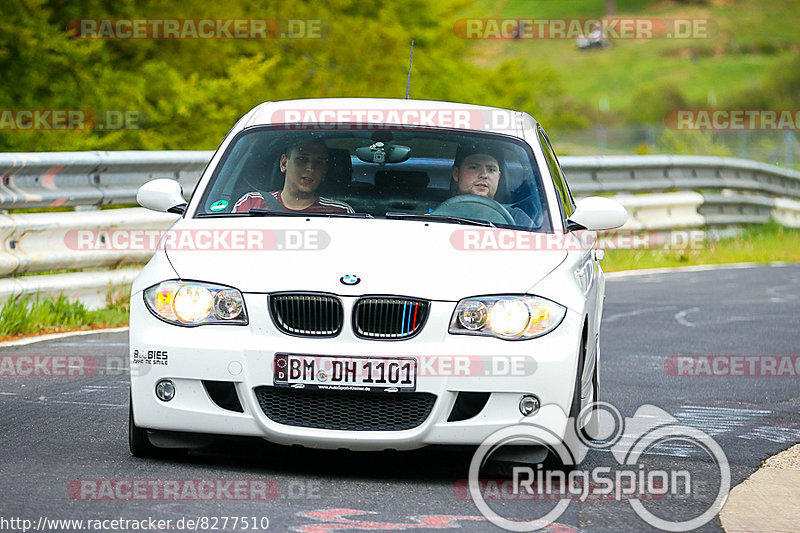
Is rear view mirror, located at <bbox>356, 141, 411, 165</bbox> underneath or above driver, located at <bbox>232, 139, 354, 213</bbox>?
above

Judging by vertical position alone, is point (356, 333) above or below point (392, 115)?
below

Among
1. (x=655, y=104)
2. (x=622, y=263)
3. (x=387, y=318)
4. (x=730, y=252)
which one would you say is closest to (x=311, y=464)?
(x=387, y=318)

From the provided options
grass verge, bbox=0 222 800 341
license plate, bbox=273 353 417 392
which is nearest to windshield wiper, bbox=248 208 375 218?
license plate, bbox=273 353 417 392

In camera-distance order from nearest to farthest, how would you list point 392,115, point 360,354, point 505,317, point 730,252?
point 360,354 < point 505,317 < point 392,115 < point 730,252

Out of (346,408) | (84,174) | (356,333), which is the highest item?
(84,174)

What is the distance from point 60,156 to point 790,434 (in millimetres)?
5744

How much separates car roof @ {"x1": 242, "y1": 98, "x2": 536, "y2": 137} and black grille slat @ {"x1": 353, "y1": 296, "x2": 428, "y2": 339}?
1.66m

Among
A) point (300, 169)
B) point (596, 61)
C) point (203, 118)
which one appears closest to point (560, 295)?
point (300, 169)

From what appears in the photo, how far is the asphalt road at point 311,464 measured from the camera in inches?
194

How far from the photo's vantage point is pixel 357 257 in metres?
5.70

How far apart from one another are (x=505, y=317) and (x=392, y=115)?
5.88 feet

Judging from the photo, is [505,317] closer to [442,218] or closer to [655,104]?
[442,218]

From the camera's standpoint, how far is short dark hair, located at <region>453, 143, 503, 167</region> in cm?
688

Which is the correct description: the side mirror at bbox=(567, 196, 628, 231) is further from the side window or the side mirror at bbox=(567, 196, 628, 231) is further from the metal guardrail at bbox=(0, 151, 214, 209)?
the metal guardrail at bbox=(0, 151, 214, 209)
